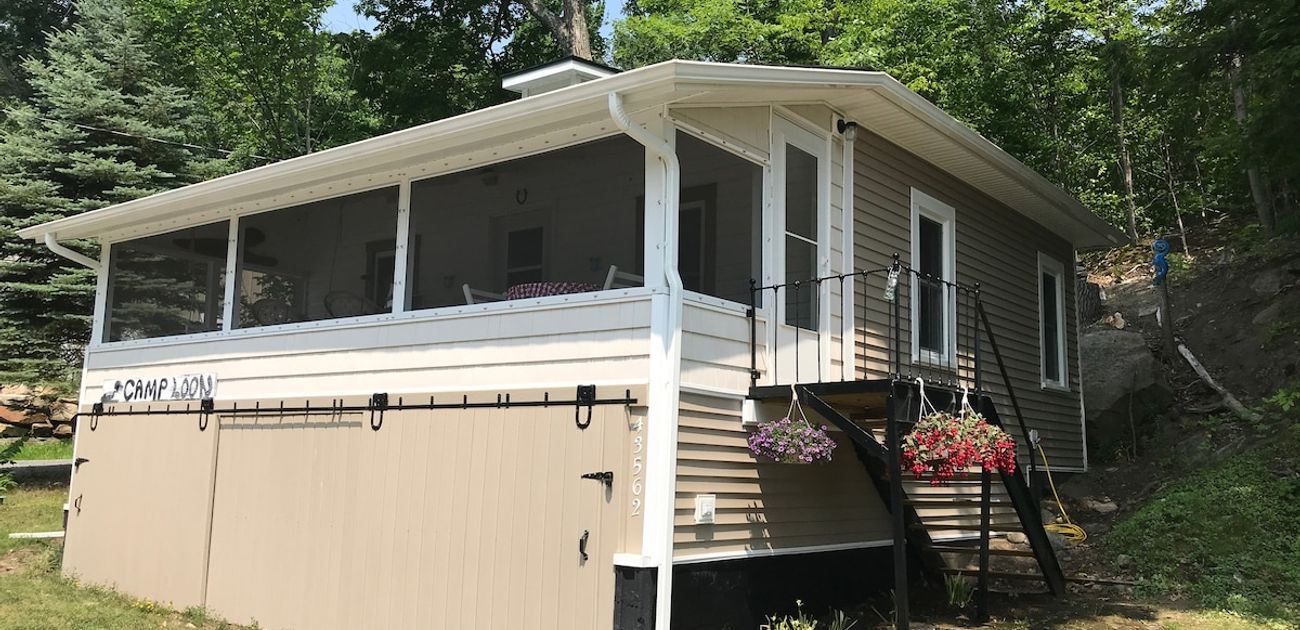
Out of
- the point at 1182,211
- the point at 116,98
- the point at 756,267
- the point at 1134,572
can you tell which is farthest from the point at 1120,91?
the point at 116,98

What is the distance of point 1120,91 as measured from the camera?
18078mm

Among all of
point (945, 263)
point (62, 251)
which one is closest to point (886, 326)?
point (945, 263)

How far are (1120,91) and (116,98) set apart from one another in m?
17.1

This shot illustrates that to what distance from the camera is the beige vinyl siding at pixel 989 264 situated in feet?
24.7

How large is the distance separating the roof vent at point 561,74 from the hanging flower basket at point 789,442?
3.09 metres

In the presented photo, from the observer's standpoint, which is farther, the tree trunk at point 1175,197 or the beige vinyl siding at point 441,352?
the tree trunk at point 1175,197

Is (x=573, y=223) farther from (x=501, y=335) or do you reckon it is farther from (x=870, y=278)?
(x=870, y=278)

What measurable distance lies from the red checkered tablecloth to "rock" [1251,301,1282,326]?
31.4 ft

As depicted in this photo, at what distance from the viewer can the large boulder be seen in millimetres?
11539

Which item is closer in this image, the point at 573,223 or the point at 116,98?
the point at 573,223

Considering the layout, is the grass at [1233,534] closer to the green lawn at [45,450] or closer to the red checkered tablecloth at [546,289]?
the red checkered tablecloth at [546,289]

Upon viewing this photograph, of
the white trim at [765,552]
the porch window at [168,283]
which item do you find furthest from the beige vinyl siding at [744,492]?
the porch window at [168,283]

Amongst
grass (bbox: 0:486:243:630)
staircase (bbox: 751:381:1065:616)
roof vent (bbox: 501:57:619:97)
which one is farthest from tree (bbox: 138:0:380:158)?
staircase (bbox: 751:381:1065:616)

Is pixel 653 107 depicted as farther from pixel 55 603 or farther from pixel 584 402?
pixel 55 603
